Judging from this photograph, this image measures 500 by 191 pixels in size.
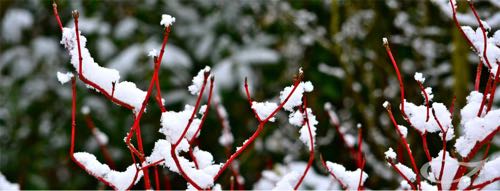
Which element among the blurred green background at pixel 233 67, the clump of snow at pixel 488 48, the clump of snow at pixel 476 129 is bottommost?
the clump of snow at pixel 476 129

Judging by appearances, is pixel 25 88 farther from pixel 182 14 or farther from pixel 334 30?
pixel 334 30

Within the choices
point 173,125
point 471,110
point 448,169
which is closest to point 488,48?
point 471,110

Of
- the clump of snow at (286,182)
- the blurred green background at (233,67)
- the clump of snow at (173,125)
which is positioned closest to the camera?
the clump of snow at (173,125)

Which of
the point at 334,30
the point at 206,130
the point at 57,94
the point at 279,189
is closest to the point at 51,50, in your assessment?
the point at 57,94

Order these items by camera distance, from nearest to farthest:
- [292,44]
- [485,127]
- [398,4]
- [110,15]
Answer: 1. [485,127]
2. [398,4]
3. [292,44]
4. [110,15]

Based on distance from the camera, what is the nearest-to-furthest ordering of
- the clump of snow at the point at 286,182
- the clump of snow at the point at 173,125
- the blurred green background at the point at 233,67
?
1. the clump of snow at the point at 173,125
2. the clump of snow at the point at 286,182
3. the blurred green background at the point at 233,67

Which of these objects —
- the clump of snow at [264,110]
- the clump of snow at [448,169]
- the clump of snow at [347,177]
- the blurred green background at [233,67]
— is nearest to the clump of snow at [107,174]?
the clump of snow at [264,110]

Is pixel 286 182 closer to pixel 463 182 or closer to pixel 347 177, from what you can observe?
pixel 347 177

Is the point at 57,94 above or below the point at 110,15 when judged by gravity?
below

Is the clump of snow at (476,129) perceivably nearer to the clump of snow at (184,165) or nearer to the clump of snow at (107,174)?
the clump of snow at (184,165)
